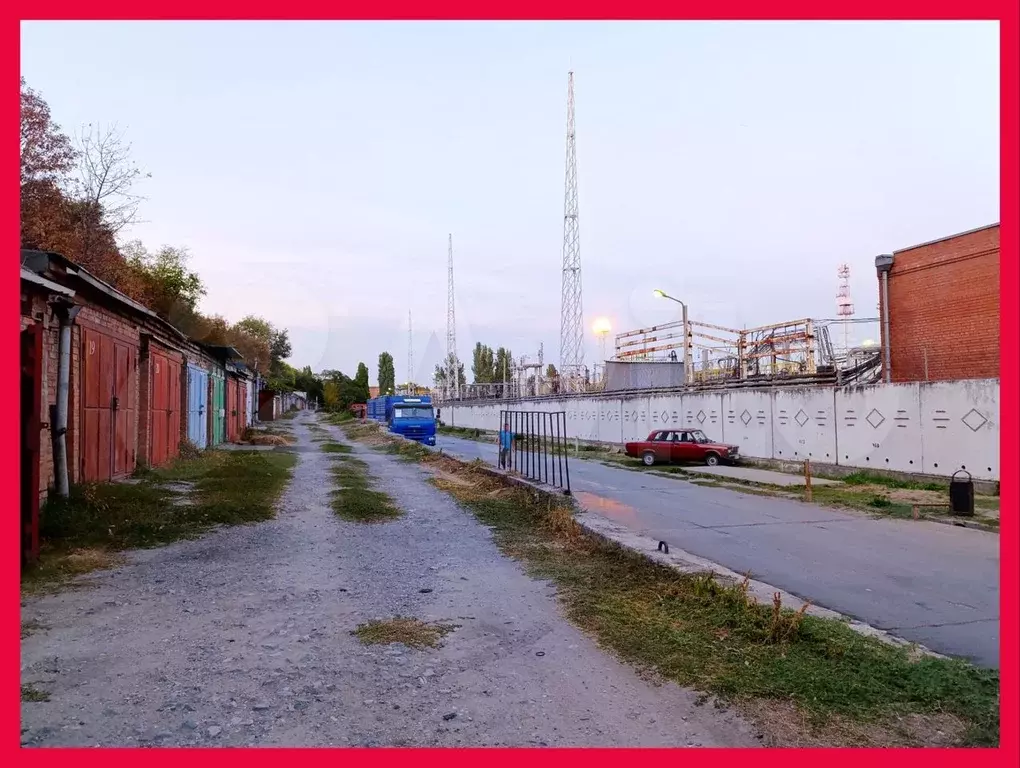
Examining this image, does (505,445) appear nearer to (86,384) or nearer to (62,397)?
(86,384)

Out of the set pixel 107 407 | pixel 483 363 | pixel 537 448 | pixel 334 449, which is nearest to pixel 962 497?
pixel 537 448

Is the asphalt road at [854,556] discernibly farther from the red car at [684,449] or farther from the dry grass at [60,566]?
the red car at [684,449]

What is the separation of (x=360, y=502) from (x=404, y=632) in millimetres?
7406

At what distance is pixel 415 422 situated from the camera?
38719mm

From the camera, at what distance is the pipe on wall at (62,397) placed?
9.79 meters

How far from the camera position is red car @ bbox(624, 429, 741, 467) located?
24438mm

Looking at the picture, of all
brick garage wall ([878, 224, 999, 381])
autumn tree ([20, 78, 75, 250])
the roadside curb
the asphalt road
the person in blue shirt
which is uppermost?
autumn tree ([20, 78, 75, 250])

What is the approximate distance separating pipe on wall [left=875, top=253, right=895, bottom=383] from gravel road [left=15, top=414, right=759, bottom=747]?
55.6 ft

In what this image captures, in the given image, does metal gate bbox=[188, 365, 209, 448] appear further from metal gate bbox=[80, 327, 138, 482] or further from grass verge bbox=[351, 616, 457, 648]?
grass verge bbox=[351, 616, 457, 648]

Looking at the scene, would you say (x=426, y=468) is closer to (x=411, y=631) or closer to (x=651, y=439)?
(x=651, y=439)

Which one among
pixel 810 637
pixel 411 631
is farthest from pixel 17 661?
pixel 810 637

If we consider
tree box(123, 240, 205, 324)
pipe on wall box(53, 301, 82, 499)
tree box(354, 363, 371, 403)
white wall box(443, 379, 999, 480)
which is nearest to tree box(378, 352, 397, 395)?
tree box(354, 363, 371, 403)

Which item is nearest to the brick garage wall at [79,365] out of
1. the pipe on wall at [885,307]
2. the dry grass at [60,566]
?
the dry grass at [60,566]

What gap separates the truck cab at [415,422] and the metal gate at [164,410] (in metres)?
17.9
